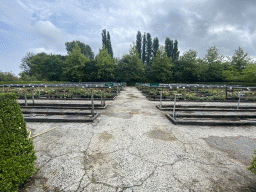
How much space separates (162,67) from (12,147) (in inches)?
1449

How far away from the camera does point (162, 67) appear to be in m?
35.1

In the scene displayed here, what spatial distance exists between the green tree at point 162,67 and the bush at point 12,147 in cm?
3589

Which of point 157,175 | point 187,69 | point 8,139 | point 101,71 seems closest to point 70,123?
point 8,139

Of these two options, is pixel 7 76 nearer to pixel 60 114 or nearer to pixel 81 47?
pixel 60 114

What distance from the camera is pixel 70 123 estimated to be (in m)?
5.09

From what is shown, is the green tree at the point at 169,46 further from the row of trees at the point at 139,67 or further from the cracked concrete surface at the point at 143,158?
the cracked concrete surface at the point at 143,158

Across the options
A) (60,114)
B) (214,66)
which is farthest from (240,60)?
(60,114)

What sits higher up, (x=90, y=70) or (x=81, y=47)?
(x=81, y=47)

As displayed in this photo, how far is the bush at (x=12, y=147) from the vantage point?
160 centimetres

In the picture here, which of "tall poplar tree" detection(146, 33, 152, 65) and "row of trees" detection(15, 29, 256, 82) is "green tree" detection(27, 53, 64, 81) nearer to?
"row of trees" detection(15, 29, 256, 82)

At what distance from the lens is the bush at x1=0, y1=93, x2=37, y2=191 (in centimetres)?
160

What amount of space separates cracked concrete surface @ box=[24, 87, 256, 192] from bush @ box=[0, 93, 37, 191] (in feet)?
1.48

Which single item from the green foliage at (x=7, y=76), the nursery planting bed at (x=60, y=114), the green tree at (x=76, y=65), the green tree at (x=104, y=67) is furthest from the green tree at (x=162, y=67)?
the green foliage at (x=7, y=76)

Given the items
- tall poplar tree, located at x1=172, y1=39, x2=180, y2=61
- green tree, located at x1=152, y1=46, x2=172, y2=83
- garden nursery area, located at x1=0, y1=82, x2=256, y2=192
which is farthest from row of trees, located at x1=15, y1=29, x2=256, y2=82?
garden nursery area, located at x1=0, y1=82, x2=256, y2=192
